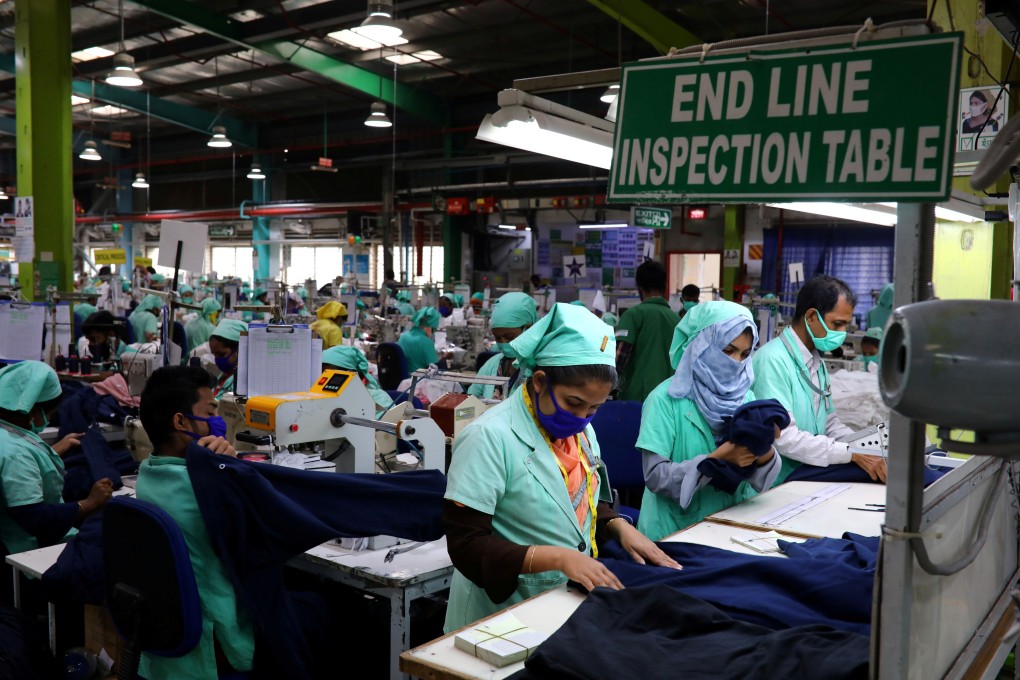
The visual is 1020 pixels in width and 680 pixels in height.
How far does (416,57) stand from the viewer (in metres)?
13.2

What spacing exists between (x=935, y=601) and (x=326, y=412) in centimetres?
208

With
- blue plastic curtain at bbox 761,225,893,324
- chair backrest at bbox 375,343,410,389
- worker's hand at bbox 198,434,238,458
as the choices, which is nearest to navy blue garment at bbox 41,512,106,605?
worker's hand at bbox 198,434,238,458

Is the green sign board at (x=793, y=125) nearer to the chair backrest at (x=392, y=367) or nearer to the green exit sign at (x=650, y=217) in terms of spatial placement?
the chair backrest at (x=392, y=367)

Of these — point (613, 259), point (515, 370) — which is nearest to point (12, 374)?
point (515, 370)

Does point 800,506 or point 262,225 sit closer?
point 800,506

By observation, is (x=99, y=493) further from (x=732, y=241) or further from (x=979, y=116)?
(x=732, y=241)

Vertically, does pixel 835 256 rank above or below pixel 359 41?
below

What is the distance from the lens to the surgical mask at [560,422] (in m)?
2.10

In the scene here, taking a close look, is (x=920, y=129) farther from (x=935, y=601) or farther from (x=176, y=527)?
(x=176, y=527)

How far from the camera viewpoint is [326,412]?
116 inches

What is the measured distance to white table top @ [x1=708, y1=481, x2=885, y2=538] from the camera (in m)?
2.63

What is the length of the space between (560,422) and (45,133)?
791 cm

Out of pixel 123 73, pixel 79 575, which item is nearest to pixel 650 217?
pixel 123 73

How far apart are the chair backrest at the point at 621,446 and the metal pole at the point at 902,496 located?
106 inches
